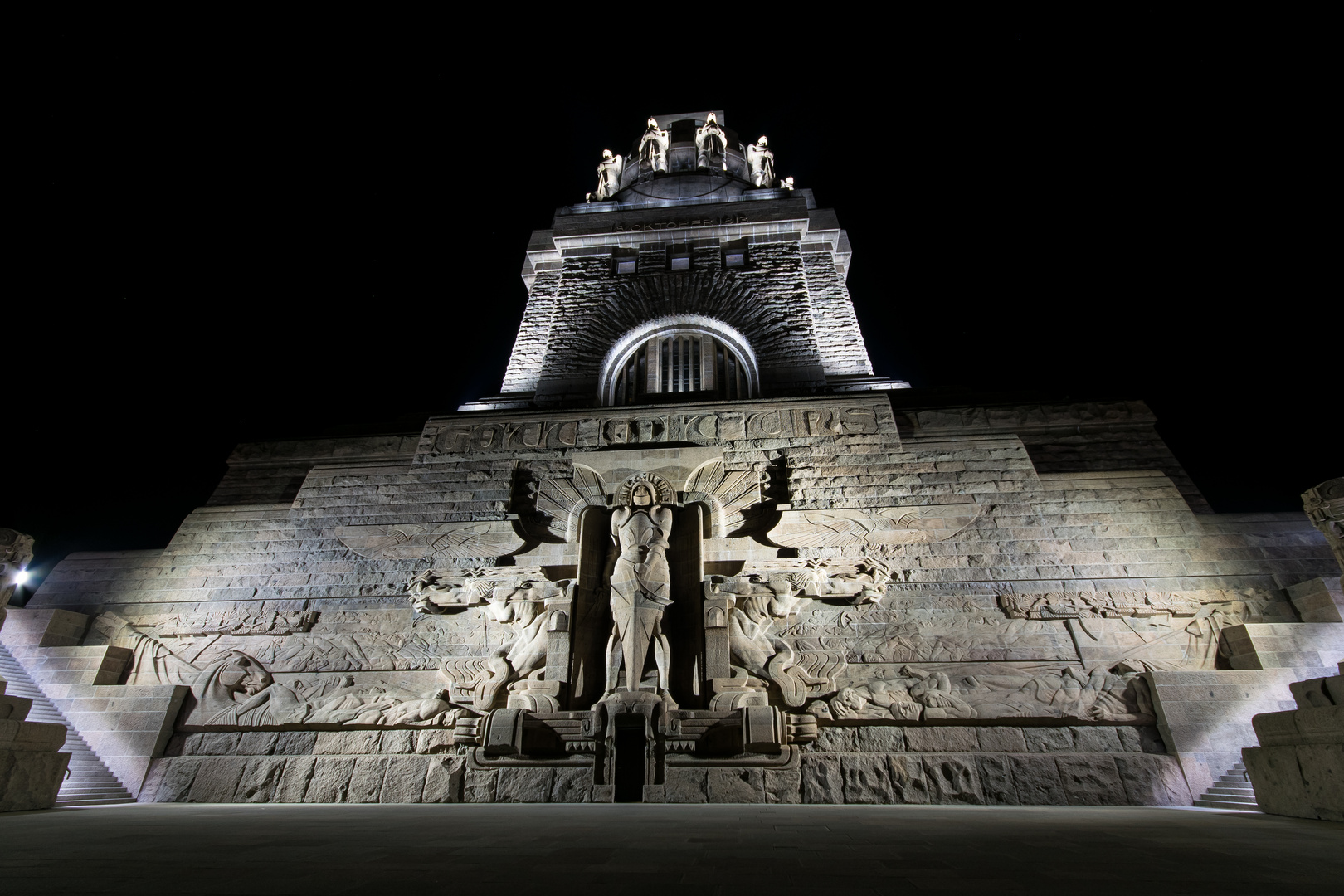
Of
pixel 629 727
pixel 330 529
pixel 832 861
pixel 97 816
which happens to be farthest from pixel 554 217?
pixel 832 861

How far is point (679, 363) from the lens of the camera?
14.7 meters

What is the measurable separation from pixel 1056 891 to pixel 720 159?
21445 millimetres

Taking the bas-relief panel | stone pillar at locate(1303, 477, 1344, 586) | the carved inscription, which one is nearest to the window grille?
the carved inscription

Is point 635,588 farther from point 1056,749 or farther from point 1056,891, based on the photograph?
point 1056,891

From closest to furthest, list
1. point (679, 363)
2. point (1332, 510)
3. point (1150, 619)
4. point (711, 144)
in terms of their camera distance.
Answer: point (1332, 510) → point (1150, 619) → point (679, 363) → point (711, 144)

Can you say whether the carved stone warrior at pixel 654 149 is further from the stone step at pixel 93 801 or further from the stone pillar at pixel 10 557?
the stone step at pixel 93 801

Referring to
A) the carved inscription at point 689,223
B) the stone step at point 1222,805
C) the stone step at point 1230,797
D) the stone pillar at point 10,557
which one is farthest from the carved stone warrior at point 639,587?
the carved inscription at point 689,223

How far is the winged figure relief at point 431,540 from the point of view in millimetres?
8438

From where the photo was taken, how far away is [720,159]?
67.4 feet

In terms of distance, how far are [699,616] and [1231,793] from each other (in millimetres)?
5288

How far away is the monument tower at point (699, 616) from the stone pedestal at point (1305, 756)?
1.20 meters

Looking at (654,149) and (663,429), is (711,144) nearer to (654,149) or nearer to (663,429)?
(654,149)

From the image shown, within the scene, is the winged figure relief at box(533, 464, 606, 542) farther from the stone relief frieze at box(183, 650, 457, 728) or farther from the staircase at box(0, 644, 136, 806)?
the staircase at box(0, 644, 136, 806)

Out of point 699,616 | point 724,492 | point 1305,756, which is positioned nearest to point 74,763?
point 699,616
